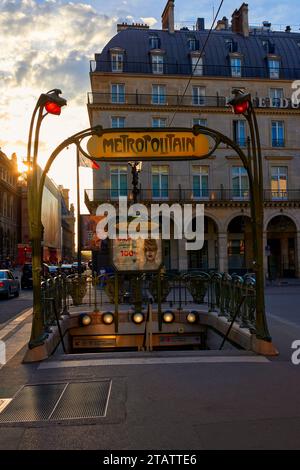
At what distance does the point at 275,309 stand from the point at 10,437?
13262mm

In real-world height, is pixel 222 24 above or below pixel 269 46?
above

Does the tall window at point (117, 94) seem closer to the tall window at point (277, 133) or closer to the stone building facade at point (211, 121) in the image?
the stone building facade at point (211, 121)

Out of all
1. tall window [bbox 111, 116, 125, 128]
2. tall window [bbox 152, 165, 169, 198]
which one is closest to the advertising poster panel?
tall window [bbox 152, 165, 169, 198]

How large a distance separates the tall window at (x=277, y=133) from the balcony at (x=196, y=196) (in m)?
4.30

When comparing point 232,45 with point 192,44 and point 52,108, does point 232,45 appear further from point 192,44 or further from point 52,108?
point 52,108

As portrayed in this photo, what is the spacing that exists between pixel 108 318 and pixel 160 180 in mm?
27020

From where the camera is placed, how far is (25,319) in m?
15.2

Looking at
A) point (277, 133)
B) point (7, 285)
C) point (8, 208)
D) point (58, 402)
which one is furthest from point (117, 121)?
point (8, 208)

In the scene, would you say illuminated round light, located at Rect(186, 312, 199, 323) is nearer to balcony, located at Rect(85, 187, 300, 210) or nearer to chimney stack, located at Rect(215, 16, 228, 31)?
balcony, located at Rect(85, 187, 300, 210)

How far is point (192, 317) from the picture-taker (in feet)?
46.1

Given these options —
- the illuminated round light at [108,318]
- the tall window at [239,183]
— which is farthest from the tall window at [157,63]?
the illuminated round light at [108,318]

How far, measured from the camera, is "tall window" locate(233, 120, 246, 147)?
40688mm

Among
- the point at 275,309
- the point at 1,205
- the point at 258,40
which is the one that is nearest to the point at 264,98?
the point at 258,40

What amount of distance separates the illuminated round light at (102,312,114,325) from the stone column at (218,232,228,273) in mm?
26614
